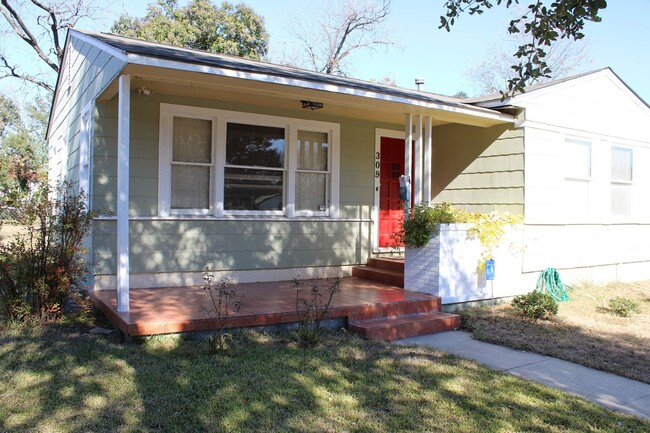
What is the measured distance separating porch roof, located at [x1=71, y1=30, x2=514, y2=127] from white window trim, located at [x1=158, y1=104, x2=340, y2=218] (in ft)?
0.92

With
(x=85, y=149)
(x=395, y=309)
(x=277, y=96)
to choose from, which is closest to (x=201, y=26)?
(x=85, y=149)

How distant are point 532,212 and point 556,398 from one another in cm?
443

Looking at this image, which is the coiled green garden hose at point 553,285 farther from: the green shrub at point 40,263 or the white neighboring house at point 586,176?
the green shrub at point 40,263

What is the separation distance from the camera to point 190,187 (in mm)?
7305

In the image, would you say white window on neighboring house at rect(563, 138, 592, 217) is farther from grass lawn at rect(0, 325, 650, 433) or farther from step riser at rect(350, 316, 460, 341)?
grass lawn at rect(0, 325, 650, 433)

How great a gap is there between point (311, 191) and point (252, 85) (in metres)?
2.68

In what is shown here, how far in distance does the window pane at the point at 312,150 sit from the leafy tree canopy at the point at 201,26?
1643cm

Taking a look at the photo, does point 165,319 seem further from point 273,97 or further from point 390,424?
point 273,97

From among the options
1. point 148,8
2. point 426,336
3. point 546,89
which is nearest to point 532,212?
point 546,89

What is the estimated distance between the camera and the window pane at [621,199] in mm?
9577

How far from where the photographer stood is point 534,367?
480 cm

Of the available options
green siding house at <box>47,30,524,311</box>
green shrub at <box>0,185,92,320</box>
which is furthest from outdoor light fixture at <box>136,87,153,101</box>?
green shrub at <box>0,185,92,320</box>

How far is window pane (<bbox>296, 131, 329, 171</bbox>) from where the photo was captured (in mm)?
8203

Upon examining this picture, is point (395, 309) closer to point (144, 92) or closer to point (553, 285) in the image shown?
point (553, 285)
